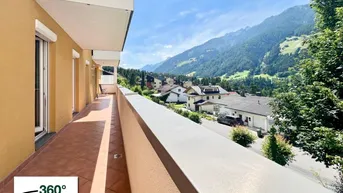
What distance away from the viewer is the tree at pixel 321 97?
9.96 m

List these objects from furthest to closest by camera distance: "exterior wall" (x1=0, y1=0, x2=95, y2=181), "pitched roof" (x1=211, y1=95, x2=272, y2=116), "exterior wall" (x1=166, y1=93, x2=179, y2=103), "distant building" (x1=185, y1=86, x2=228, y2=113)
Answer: "exterior wall" (x1=166, y1=93, x2=179, y2=103) → "distant building" (x1=185, y1=86, x2=228, y2=113) → "pitched roof" (x1=211, y1=95, x2=272, y2=116) → "exterior wall" (x1=0, y1=0, x2=95, y2=181)

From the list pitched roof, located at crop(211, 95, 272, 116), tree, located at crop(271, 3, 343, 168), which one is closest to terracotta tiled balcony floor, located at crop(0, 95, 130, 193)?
tree, located at crop(271, 3, 343, 168)

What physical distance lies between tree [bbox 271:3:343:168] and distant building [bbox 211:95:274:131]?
14049 millimetres

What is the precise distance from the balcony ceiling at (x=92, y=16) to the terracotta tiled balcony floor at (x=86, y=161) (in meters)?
2.57

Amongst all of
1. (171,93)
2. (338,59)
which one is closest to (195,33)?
(171,93)

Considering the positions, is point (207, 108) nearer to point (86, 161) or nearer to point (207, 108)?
point (207, 108)

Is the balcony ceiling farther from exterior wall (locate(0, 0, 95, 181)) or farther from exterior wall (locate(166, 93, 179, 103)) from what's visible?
exterior wall (locate(166, 93, 179, 103))

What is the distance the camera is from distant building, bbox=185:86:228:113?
45.5m

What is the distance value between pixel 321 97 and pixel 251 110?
23.0 meters

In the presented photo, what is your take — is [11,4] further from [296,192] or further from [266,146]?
[266,146]

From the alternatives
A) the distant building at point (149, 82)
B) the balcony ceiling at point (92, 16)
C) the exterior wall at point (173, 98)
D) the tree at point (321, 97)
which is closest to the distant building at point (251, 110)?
the exterior wall at point (173, 98)

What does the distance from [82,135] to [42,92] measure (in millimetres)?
1243

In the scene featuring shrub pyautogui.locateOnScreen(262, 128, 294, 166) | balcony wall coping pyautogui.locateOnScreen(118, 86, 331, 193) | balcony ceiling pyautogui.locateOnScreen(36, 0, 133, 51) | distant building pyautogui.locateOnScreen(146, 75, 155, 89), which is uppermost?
distant building pyautogui.locateOnScreen(146, 75, 155, 89)

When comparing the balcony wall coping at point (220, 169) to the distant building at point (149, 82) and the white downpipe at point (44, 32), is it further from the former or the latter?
the distant building at point (149, 82)
